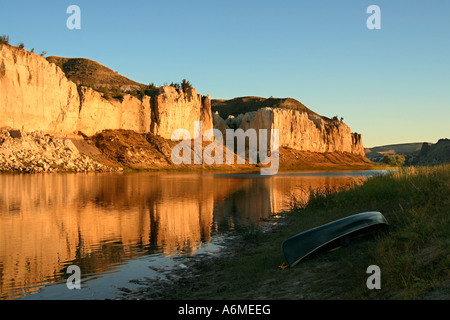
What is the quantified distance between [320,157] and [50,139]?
104825 millimetres

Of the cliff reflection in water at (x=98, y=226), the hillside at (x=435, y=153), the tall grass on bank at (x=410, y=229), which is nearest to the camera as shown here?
the tall grass on bank at (x=410, y=229)

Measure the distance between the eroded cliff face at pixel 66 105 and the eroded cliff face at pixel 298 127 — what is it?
84.5ft

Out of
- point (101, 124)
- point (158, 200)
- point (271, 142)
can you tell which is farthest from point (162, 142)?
point (158, 200)

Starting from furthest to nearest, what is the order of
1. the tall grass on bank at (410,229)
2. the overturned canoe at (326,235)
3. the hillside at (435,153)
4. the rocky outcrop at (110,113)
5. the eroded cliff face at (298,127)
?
the eroded cliff face at (298,127) < the rocky outcrop at (110,113) < the hillside at (435,153) < the overturned canoe at (326,235) < the tall grass on bank at (410,229)

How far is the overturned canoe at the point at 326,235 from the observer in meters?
8.48

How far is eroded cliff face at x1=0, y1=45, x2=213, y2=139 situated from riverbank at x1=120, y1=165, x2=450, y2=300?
5765 cm

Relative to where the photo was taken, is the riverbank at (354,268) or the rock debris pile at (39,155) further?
the rock debris pile at (39,155)

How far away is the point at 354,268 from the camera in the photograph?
6926mm

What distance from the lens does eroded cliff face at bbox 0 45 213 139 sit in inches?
2309
